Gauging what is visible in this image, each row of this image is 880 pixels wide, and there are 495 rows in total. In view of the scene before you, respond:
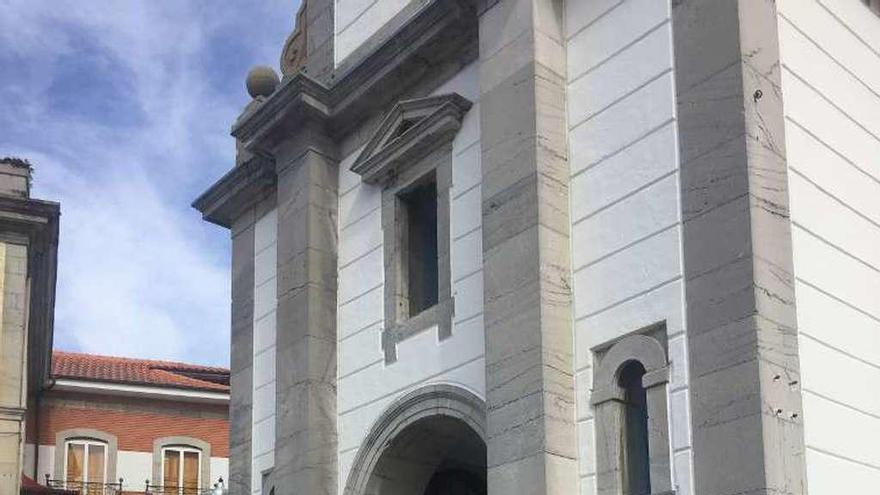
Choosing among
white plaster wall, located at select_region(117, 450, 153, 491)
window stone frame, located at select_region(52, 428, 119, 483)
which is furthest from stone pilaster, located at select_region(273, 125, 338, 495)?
white plaster wall, located at select_region(117, 450, 153, 491)

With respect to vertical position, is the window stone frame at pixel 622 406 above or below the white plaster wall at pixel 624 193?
below

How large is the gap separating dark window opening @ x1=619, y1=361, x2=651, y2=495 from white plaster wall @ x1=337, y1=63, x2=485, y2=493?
2158mm

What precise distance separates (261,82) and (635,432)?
966cm

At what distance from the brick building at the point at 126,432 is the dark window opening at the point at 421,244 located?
2149cm

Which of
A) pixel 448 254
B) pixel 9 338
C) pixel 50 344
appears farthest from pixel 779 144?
pixel 50 344

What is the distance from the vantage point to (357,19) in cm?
1906

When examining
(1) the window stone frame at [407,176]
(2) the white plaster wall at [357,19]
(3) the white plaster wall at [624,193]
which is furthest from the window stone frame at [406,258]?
(2) the white plaster wall at [357,19]

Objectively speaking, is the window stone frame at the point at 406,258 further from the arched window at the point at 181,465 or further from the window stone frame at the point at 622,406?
the arched window at the point at 181,465

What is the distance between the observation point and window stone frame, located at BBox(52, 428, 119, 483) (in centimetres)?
3634

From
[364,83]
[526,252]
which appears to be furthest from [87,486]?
[526,252]

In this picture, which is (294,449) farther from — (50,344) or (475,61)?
(50,344)

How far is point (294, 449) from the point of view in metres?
17.5

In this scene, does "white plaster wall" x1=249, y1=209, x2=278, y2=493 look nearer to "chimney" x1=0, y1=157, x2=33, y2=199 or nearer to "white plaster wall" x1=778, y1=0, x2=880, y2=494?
"white plaster wall" x1=778, y1=0, x2=880, y2=494

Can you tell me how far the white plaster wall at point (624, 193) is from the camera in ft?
43.3
